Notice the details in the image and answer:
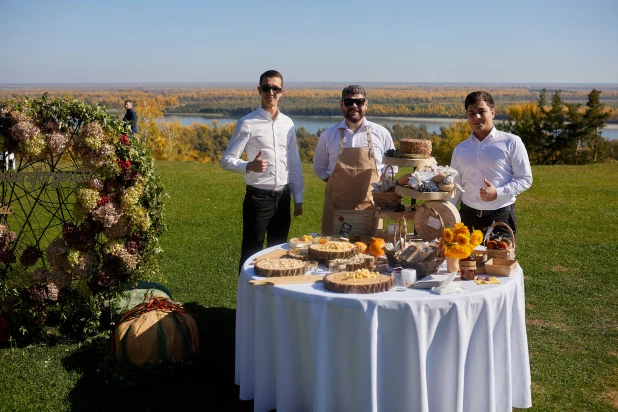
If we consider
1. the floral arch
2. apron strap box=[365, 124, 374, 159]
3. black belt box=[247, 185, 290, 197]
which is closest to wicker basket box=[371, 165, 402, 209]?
apron strap box=[365, 124, 374, 159]

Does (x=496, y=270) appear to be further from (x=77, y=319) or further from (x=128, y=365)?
(x=77, y=319)

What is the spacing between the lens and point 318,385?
9.73 ft

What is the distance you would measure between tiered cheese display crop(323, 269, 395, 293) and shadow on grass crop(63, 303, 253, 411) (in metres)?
1.22

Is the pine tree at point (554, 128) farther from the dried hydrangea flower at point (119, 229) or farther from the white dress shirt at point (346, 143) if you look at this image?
the dried hydrangea flower at point (119, 229)

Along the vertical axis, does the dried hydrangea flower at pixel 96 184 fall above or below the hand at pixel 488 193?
below

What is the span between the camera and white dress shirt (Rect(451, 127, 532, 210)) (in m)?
4.24

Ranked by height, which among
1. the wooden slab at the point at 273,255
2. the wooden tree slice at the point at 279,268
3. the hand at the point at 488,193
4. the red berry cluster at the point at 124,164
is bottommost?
the wooden slab at the point at 273,255

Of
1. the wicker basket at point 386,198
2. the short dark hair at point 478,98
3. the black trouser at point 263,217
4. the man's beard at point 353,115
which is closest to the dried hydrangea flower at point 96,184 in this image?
the black trouser at point 263,217

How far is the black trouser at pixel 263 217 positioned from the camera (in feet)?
15.8

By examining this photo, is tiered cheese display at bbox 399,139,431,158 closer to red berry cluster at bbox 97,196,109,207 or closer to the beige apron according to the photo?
the beige apron

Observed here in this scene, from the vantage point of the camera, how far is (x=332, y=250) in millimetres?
3625

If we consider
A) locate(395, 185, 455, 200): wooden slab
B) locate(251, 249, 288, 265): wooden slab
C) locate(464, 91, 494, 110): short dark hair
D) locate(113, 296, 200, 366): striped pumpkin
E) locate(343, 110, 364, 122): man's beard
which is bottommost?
locate(113, 296, 200, 366): striped pumpkin

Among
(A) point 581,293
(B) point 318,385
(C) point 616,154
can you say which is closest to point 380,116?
(C) point 616,154

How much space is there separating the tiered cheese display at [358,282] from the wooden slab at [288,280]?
14 centimetres
